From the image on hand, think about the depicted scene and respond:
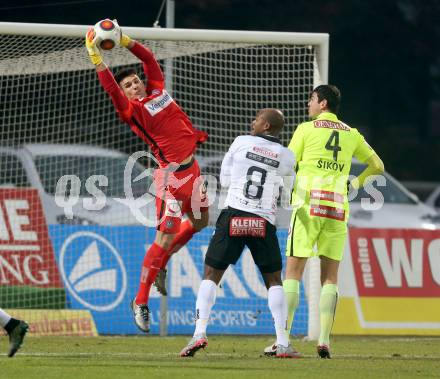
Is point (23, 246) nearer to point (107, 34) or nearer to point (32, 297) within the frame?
point (32, 297)

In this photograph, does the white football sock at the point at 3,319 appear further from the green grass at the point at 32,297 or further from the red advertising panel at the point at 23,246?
the red advertising panel at the point at 23,246

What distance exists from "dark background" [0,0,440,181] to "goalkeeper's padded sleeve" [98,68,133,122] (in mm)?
10336

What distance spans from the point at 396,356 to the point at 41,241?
4.92 m

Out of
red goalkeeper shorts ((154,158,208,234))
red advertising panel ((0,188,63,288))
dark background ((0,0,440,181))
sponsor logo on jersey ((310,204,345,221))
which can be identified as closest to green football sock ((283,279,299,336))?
sponsor logo on jersey ((310,204,345,221))

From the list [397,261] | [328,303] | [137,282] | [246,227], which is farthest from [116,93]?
[397,261]

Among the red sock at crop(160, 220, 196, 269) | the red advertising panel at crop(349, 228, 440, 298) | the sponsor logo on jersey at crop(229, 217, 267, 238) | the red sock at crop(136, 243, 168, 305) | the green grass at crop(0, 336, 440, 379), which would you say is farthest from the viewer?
the red advertising panel at crop(349, 228, 440, 298)

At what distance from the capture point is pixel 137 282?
1617 centimetres

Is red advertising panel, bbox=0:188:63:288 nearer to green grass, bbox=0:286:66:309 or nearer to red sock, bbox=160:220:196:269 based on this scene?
green grass, bbox=0:286:66:309

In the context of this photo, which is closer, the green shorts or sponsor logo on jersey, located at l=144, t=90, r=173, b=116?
the green shorts

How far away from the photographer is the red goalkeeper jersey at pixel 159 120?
12883mm

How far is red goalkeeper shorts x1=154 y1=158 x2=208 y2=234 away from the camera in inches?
514

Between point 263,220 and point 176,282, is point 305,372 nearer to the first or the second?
point 263,220

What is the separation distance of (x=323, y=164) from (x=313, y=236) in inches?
25.5

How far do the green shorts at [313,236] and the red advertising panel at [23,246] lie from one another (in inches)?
171
